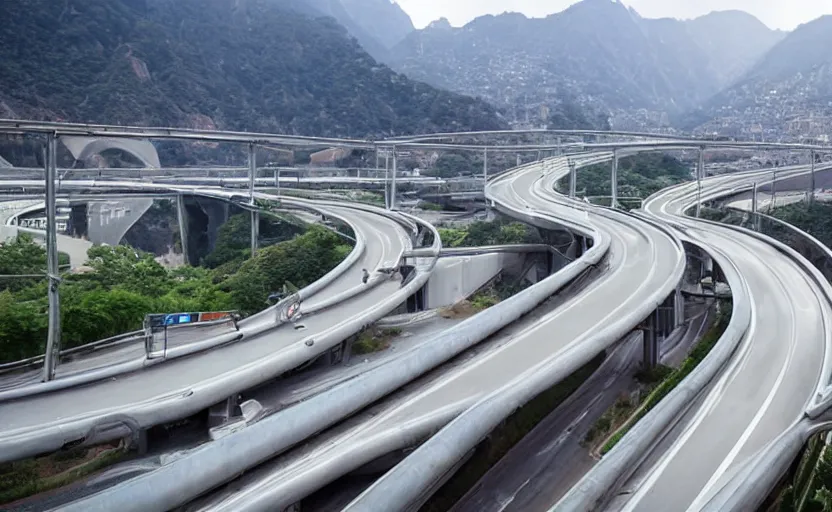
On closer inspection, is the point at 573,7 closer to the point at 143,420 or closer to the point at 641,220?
the point at 641,220

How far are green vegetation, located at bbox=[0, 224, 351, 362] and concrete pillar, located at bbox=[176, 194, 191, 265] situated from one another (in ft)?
31.7

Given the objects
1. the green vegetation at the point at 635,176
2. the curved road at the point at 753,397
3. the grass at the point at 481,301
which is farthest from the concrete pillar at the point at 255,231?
the green vegetation at the point at 635,176

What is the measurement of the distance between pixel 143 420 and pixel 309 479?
279 cm

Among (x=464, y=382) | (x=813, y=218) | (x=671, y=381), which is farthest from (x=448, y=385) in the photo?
(x=813, y=218)

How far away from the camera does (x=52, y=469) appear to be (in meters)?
8.64

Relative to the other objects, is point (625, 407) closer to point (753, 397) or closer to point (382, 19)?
point (753, 397)

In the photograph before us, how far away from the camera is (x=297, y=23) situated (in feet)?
265

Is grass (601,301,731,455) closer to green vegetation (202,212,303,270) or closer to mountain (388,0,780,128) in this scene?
green vegetation (202,212,303,270)

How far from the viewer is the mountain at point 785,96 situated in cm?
9338

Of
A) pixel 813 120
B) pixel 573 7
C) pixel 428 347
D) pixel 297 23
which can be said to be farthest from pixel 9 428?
pixel 573 7

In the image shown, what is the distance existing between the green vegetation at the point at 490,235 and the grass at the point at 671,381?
1285cm

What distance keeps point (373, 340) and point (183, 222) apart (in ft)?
68.9

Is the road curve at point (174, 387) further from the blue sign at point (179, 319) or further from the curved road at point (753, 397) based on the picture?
the curved road at point (753, 397)

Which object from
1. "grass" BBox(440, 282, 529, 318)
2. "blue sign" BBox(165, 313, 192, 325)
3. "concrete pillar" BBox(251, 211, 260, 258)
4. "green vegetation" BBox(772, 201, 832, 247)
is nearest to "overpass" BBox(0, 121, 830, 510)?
"grass" BBox(440, 282, 529, 318)
